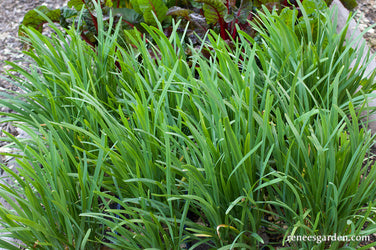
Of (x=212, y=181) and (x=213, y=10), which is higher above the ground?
(x=213, y=10)

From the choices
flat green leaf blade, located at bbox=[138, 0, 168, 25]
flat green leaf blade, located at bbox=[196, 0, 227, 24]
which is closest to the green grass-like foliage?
flat green leaf blade, located at bbox=[196, 0, 227, 24]

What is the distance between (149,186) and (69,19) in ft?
5.87

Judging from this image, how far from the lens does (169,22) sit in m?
2.64

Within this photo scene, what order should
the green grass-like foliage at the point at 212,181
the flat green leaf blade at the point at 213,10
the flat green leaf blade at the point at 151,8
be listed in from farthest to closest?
1. the flat green leaf blade at the point at 151,8
2. the flat green leaf blade at the point at 213,10
3. the green grass-like foliage at the point at 212,181

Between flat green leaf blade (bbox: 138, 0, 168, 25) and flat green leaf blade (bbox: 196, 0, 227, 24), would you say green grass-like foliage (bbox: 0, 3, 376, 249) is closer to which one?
flat green leaf blade (bbox: 196, 0, 227, 24)

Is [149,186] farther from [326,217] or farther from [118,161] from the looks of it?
[326,217]

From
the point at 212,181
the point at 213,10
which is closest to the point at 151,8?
the point at 213,10

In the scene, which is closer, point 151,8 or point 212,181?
point 212,181

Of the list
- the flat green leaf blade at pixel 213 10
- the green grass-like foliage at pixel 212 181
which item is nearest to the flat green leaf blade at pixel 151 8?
the flat green leaf blade at pixel 213 10

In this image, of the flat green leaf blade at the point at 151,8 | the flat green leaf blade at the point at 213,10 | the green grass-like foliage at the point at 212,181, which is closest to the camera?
the green grass-like foliage at the point at 212,181

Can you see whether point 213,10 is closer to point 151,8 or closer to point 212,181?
point 151,8

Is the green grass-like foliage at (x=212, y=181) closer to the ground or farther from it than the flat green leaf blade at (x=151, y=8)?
closer to the ground

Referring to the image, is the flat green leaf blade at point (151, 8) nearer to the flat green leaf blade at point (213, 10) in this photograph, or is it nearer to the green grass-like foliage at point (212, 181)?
the flat green leaf blade at point (213, 10)

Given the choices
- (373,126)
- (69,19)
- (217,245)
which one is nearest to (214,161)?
(217,245)
